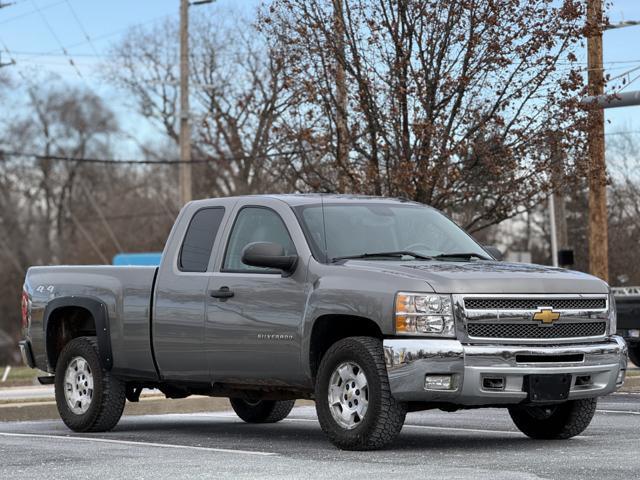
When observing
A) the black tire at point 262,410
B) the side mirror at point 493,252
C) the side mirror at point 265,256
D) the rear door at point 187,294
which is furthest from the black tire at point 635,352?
the side mirror at point 265,256

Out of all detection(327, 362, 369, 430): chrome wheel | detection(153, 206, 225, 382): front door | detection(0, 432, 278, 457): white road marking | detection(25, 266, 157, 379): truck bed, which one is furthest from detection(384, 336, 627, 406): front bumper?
detection(25, 266, 157, 379): truck bed

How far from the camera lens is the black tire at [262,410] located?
14.0 metres

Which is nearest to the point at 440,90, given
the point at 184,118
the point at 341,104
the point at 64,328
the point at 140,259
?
the point at 341,104

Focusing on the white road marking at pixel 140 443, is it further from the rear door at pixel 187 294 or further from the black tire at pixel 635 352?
the black tire at pixel 635 352

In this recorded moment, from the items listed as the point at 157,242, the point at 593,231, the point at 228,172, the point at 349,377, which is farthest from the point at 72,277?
the point at 157,242

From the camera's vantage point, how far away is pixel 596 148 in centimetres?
2123

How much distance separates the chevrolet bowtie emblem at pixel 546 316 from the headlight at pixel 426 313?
0.67 metres

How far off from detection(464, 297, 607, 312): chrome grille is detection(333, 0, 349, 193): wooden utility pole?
10332 mm

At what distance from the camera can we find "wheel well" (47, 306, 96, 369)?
13758 millimetres

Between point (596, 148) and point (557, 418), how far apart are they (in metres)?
10.3

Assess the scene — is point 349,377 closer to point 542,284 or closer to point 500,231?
point 542,284

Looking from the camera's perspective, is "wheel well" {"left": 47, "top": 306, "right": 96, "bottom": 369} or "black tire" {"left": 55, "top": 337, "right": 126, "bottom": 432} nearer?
"black tire" {"left": 55, "top": 337, "right": 126, "bottom": 432}

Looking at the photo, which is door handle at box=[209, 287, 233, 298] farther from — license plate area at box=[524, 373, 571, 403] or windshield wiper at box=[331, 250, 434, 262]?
license plate area at box=[524, 373, 571, 403]

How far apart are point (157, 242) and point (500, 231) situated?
1625 cm
